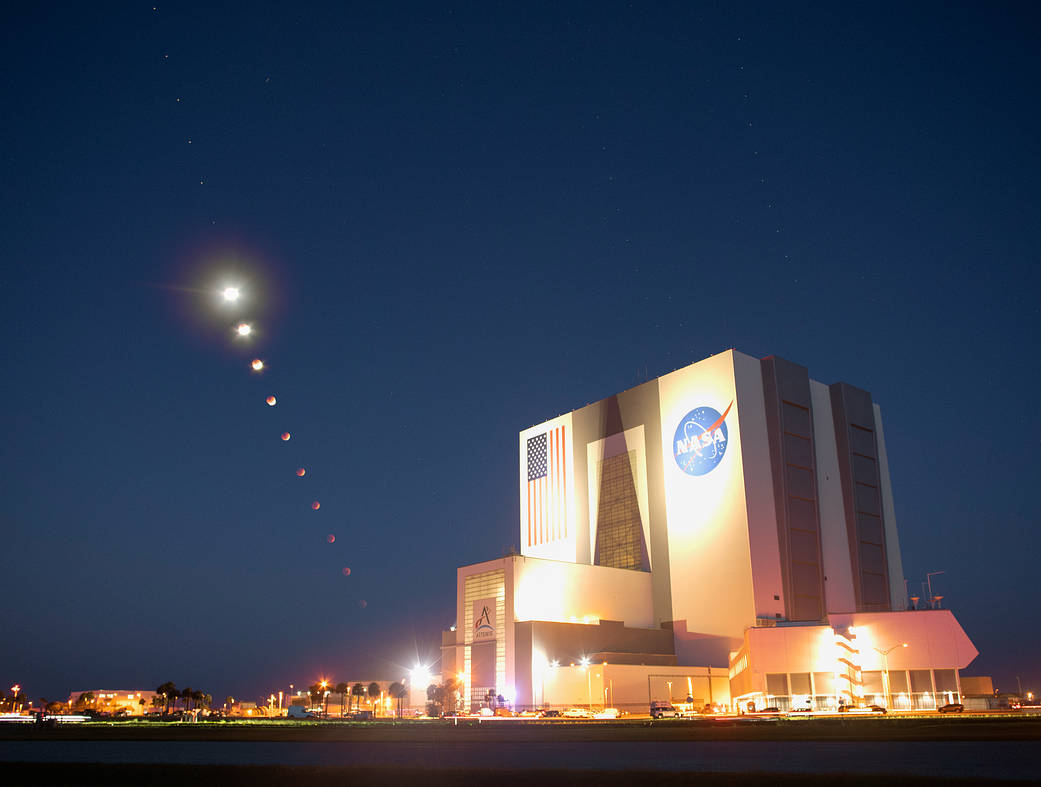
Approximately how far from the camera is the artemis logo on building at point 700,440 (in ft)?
304

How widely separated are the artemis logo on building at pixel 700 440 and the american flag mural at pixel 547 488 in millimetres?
23101

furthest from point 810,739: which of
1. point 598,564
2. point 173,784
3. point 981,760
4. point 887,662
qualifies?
point 598,564

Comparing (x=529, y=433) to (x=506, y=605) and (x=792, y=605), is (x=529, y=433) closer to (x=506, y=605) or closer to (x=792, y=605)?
(x=506, y=605)

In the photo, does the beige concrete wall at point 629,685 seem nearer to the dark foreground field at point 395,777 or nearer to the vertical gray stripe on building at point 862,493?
the vertical gray stripe on building at point 862,493

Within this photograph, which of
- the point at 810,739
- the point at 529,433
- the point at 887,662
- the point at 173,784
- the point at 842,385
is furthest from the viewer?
the point at 529,433

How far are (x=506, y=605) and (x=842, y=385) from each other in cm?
5104

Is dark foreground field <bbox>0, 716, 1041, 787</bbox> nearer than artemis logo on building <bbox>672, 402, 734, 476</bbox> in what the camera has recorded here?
Yes

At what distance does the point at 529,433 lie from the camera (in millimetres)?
126438

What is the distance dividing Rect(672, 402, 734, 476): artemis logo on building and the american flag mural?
23.1 metres

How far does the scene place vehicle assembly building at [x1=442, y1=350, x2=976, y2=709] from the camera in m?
79.6

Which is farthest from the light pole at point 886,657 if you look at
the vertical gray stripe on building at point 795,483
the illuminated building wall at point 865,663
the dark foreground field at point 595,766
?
the dark foreground field at point 595,766

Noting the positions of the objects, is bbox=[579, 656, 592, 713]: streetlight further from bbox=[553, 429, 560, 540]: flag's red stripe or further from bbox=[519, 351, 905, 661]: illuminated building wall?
bbox=[553, 429, 560, 540]: flag's red stripe

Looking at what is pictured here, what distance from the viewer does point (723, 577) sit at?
3504 inches

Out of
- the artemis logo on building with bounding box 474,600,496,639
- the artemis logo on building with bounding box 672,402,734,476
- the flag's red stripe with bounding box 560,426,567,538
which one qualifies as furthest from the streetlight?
the flag's red stripe with bounding box 560,426,567,538
